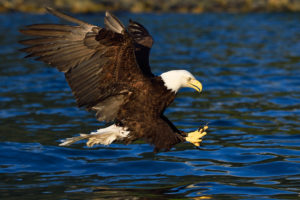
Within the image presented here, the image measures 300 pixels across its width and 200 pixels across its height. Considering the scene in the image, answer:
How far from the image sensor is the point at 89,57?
544cm

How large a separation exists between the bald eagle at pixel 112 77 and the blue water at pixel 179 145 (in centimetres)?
50

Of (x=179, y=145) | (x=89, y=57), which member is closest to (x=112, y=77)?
(x=89, y=57)

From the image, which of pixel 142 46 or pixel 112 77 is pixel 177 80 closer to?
pixel 112 77

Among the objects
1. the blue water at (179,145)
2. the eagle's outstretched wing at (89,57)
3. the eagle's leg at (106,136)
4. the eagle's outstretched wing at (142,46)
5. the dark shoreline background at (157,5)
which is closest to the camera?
the eagle's outstretched wing at (89,57)

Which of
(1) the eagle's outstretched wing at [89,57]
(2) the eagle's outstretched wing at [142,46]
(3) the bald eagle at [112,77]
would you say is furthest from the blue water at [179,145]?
(2) the eagle's outstretched wing at [142,46]

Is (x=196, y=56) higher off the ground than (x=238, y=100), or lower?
higher

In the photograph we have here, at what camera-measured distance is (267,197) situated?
5.03m

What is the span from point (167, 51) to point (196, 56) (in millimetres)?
1627

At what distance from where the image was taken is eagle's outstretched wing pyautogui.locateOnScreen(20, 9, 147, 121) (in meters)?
5.32

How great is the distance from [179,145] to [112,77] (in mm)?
2141

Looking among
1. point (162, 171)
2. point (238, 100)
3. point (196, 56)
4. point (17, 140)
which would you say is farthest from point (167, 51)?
point (162, 171)

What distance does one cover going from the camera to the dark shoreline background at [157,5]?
42125 millimetres

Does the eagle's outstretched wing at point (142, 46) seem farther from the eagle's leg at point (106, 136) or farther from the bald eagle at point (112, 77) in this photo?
the eagle's leg at point (106, 136)

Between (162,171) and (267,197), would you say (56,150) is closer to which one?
(162,171)
